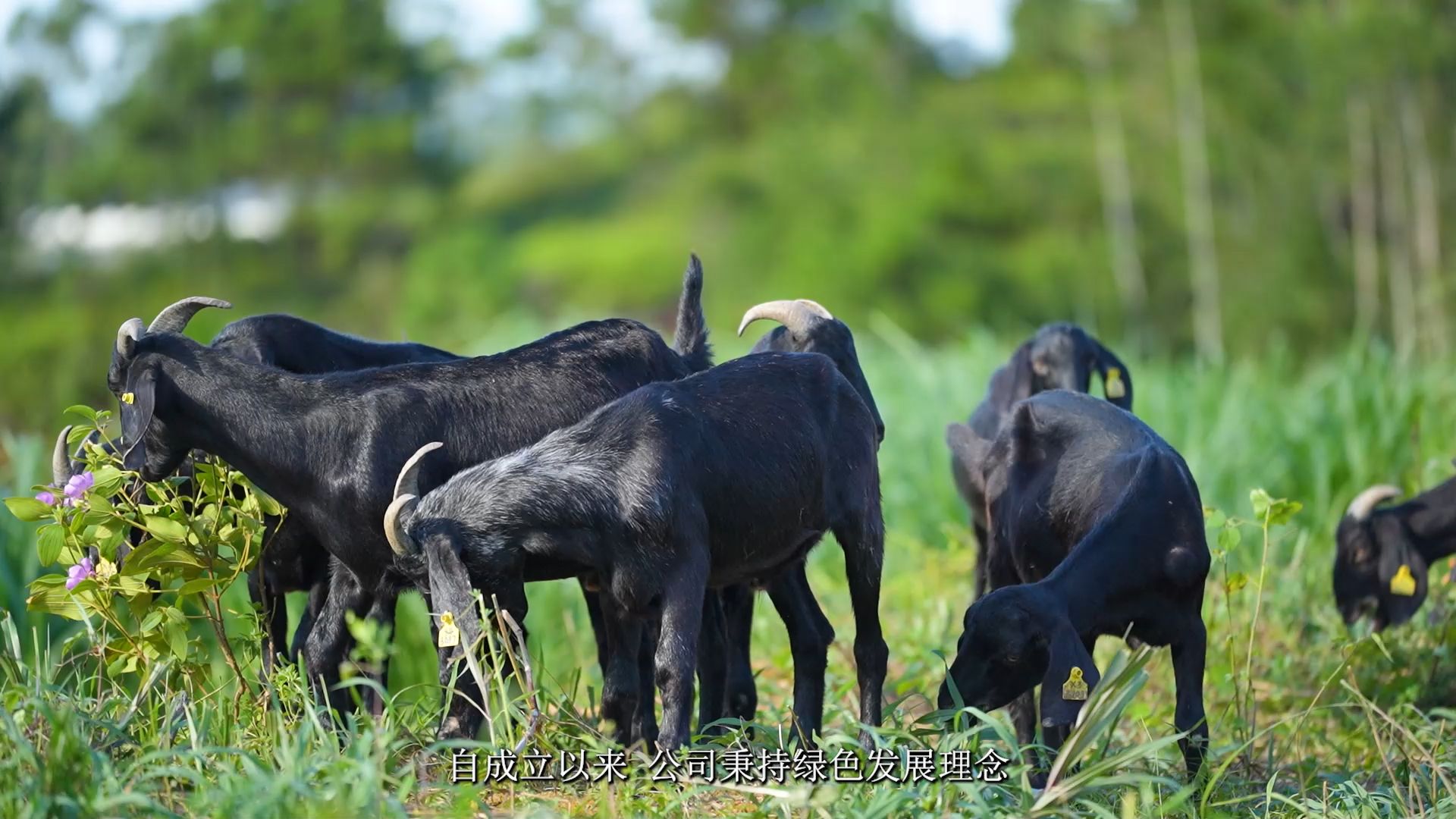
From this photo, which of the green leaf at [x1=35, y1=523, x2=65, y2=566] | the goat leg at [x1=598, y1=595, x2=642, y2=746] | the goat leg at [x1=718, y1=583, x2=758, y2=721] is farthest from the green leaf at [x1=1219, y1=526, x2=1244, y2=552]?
the green leaf at [x1=35, y1=523, x2=65, y2=566]

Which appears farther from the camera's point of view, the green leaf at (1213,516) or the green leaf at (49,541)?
the green leaf at (1213,516)

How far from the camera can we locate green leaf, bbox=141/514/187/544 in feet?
16.0

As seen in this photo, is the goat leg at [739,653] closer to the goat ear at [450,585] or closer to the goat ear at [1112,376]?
the goat ear at [450,585]

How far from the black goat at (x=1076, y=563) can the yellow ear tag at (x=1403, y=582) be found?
2391 millimetres

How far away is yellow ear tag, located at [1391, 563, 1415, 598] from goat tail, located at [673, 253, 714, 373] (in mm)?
3604

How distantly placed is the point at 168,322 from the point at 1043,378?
13.8 ft

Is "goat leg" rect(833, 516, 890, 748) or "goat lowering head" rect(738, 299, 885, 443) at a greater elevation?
"goat lowering head" rect(738, 299, 885, 443)

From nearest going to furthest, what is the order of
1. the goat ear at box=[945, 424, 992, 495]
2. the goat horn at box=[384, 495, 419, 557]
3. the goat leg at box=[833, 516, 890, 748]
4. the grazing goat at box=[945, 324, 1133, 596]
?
the goat horn at box=[384, 495, 419, 557], the goat leg at box=[833, 516, 890, 748], the goat ear at box=[945, 424, 992, 495], the grazing goat at box=[945, 324, 1133, 596]

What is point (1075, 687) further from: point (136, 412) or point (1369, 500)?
point (1369, 500)

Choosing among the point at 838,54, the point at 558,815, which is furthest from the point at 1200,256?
the point at 558,815

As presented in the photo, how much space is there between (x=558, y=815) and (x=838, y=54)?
36.6 metres

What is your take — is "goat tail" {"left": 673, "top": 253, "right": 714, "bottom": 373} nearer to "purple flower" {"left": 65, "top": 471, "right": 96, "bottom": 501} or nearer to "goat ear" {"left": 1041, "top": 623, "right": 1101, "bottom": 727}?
"goat ear" {"left": 1041, "top": 623, "right": 1101, "bottom": 727}

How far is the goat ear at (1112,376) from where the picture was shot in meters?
7.86

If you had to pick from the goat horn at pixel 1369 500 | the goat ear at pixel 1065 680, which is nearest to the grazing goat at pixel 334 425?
the goat ear at pixel 1065 680
